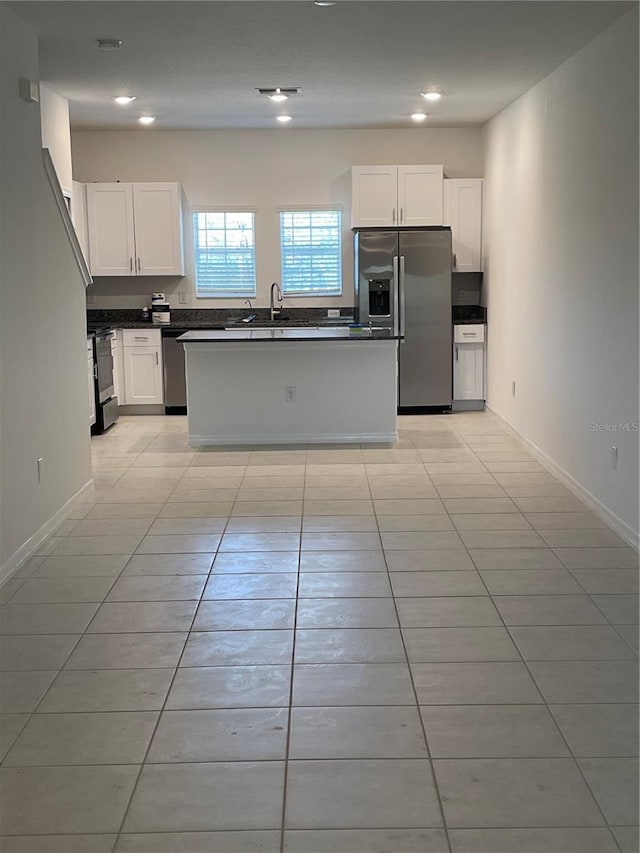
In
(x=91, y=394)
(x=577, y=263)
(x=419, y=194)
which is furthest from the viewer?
(x=419, y=194)

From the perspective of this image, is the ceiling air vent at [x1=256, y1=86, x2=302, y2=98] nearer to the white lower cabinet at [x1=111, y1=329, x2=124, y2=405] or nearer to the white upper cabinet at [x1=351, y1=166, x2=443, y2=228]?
the white upper cabinet at [x1=351, y1=166, x2=443, y2=228]

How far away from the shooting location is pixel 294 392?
695 cm

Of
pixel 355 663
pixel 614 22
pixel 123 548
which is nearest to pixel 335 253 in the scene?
pixel 614 22

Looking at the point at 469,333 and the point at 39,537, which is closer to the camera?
the point at 39,537

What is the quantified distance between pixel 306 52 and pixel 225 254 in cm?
360

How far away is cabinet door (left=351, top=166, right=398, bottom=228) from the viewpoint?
8.20 meters

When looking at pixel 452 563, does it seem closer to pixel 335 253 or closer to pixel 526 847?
pixel 526 847

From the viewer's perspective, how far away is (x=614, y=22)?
462 cm

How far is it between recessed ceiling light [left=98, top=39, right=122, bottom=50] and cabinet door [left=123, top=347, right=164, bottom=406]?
3523mm

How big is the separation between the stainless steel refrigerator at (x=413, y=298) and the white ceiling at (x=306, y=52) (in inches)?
45.4

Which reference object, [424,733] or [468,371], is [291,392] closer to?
[468,371]

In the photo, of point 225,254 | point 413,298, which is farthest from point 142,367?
point 413,298

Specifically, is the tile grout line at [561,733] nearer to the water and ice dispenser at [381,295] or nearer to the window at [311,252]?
the water and ice dispenser at [381,295]

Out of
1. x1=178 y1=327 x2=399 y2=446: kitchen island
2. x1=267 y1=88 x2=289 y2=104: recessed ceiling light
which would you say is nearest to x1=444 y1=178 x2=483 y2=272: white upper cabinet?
x1=178 y1=327 x2=399 y2=446: kitchen island
